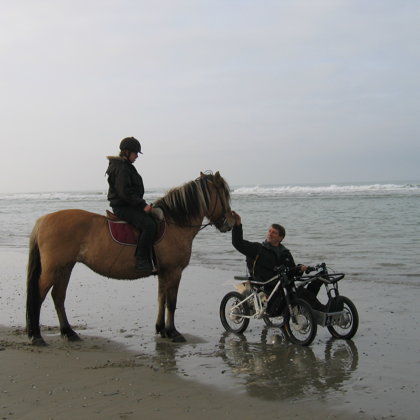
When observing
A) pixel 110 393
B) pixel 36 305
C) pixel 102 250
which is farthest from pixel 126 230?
pixel 110 393

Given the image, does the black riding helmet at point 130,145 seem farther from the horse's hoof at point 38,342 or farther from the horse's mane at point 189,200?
the horse's hoof at point 38,342

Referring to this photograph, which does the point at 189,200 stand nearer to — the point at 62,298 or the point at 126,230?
the point at 126,230

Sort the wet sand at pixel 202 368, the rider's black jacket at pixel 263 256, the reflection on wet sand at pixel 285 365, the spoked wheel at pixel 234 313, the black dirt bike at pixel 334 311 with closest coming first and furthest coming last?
1. the wet sand at pixel 202 368
2. the reflection on wet sand at pixel 285 365
3. the black dirt bike at pixel 334 311
4. the rider's black jacket at pixel 263 256
5. the spoked wheel at pixel 234 313

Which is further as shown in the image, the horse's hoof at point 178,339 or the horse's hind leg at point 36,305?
the horse's hoof at point 178,339

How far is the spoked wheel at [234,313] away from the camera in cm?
651

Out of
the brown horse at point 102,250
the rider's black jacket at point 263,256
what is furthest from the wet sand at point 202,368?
the rider's black jacket at point 263,256

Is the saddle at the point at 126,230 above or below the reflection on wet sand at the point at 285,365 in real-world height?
above

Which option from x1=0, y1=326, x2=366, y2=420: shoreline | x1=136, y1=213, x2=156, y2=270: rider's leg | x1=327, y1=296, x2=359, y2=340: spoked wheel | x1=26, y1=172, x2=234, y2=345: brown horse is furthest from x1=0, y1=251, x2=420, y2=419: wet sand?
x1=136, y1=213, x2=156, y2=270: rider's leg

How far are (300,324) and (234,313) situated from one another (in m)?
0.98

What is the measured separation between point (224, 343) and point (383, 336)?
76.1 inches

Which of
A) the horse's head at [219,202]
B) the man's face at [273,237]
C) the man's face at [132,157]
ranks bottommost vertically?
the man's face at [273,237]

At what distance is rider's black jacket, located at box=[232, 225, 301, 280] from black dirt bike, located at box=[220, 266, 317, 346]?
0.43 feet

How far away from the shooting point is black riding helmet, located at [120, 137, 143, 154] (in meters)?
6.17

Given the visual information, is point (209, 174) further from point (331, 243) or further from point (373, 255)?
point (331, 243)
